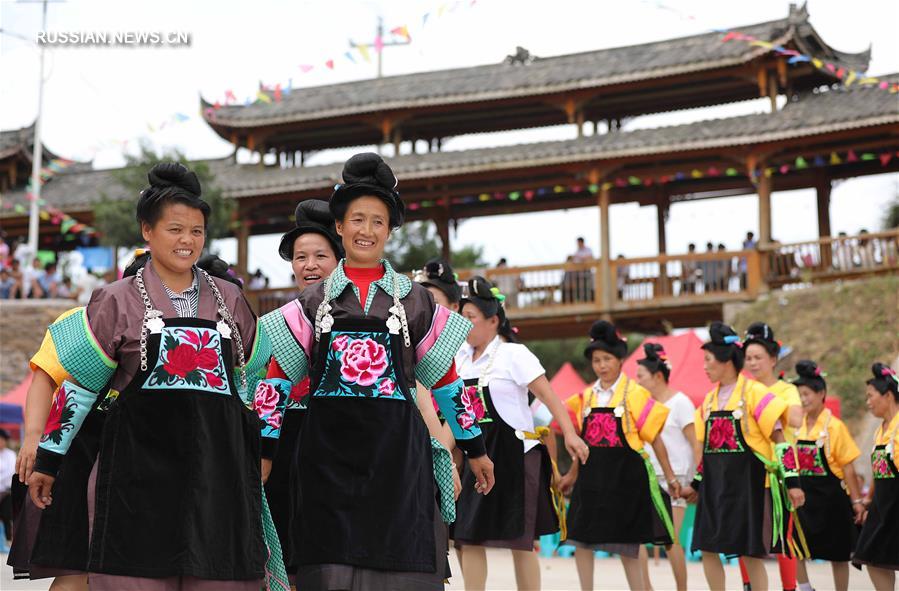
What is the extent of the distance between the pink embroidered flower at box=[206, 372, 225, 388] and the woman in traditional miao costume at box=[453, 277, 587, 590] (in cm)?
314

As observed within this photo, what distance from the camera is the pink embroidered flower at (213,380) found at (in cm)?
395

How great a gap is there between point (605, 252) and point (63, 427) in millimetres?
17983

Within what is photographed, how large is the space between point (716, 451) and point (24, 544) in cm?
485

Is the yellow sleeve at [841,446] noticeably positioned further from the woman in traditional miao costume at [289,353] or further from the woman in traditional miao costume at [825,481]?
the woman in traditional miao costume at [289,353]

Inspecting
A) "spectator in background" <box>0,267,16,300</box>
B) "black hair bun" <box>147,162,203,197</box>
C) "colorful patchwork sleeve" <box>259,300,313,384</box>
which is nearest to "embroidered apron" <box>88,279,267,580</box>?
"colorful patchwork sleeve" <box>259,300,313,384</box>

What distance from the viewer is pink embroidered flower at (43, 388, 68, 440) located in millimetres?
3982

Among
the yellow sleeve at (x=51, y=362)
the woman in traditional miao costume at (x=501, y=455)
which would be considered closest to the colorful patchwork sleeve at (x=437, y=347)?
the yellow sleeve at (x=51, y=362)

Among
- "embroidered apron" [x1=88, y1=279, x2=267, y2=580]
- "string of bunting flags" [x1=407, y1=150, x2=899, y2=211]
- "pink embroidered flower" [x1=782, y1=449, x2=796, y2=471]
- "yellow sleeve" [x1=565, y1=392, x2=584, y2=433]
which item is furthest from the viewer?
"string of bunting flags" [x1=407, y1=150, x2=899, y2=211]

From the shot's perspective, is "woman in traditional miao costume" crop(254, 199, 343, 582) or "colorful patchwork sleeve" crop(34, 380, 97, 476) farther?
"woman in traditional miao costume" crop(254, 199, 343, 582)

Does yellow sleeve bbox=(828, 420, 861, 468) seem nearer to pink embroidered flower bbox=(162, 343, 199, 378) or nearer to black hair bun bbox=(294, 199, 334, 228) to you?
black hair bun bbox=(294, 199, 334, 228)

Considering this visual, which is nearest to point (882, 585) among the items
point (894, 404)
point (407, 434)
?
point (894, 404)

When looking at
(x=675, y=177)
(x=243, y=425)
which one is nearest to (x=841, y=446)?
(x=243, y=425)

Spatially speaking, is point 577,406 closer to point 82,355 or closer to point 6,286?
point 82,355

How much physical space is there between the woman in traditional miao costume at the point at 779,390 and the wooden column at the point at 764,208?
1208 cm
